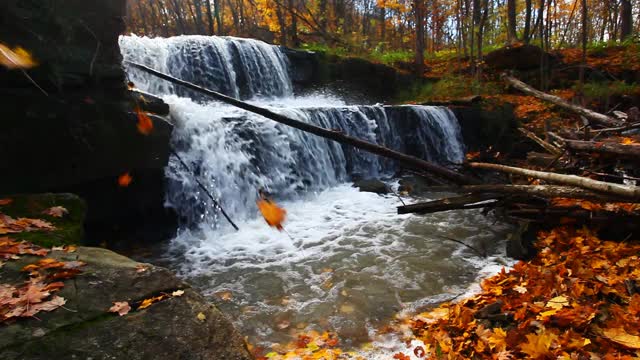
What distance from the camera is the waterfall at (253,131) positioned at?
7.94m

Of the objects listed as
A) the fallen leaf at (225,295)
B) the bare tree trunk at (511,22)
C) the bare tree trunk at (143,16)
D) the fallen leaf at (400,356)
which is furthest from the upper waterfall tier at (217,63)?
the bare tree trunk at (143,16)

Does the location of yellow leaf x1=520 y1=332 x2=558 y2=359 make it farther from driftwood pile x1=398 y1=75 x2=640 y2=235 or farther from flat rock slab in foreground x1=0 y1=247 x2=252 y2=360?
flat rock slab in foreground x1=0 y1=247 x2=252 y2=360

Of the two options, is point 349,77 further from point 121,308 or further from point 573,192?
point 121,308

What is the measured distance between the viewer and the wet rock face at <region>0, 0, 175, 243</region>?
4949mm

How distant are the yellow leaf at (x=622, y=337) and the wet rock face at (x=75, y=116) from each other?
6.24 m

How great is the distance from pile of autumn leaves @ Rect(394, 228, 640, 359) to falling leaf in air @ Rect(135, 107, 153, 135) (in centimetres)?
497

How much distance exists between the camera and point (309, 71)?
1678 cm

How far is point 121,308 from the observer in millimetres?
2336

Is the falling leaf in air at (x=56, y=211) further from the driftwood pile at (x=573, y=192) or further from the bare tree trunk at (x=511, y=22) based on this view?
the bare tree trunk at (x=511, y=22)

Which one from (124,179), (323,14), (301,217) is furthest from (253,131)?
(323,14)

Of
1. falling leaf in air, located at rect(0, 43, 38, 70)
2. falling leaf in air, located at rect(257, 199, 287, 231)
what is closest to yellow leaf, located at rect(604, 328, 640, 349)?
falling leaf in air, located at rect(257, 199, 287, 231)

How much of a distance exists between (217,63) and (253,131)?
257 inches

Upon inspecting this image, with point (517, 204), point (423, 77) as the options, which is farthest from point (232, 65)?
point (517, 204)

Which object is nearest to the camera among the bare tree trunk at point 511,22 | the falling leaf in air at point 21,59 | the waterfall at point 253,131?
the falling leaf in air at point 21,59
